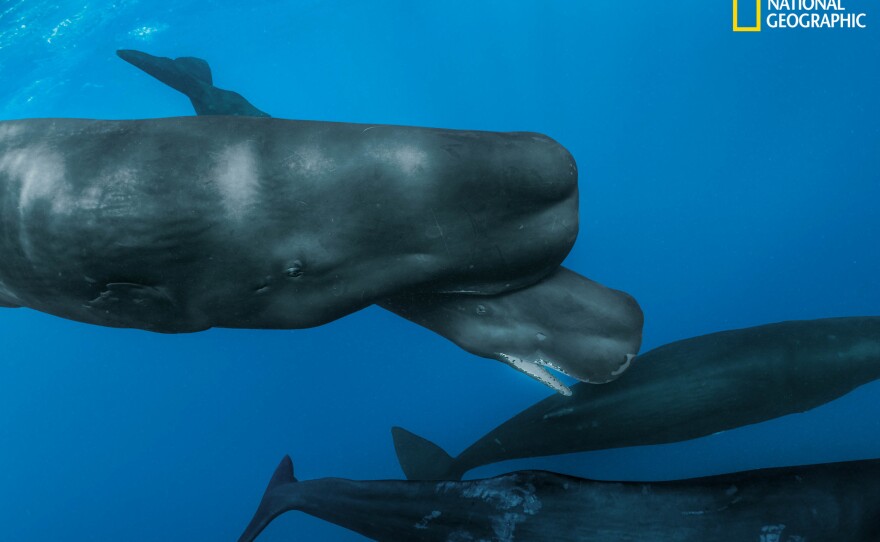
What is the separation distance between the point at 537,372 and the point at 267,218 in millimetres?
1635

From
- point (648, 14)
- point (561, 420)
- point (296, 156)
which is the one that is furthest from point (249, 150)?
point (648, 14)

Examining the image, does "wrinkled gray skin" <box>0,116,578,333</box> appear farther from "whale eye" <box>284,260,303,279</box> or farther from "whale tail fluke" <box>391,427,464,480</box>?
"whale tail fluke" <box>391,427,464,480</box>

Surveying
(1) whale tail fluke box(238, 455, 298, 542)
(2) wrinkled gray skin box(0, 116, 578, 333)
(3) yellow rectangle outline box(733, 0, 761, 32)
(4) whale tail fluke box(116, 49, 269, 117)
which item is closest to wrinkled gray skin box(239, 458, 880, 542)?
(1) whale tail fluke box(238, 455, 298, 542)

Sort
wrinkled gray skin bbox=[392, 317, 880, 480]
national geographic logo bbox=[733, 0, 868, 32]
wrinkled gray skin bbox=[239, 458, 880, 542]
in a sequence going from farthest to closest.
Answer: national geographic logo bbox=[733, 0, 868, 32] < wrinkled gray skin bbox=[392, 317, 880, 480] < wrinkled gray skin bbox=[239, 458, 880, 542]

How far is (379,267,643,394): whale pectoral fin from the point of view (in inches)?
134

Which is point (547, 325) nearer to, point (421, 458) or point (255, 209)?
point (255, 209)

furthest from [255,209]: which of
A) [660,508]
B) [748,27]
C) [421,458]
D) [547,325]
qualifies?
[748,27]

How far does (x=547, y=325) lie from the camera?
3469 millimetres

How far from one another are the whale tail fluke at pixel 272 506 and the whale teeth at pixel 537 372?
2609 mm

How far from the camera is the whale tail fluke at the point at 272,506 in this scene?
4934mm

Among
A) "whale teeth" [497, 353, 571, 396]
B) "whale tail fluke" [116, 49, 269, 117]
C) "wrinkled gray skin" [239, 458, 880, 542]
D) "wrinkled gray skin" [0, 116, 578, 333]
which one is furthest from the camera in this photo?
"whale tail fluke" [116, 49, 269, 117]

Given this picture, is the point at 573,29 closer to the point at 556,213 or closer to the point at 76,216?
the point at 556,213

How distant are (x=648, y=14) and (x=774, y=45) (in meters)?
1.52

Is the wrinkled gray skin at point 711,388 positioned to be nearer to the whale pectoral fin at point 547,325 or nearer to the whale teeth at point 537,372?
the whale pectoral fin at point 547,325
